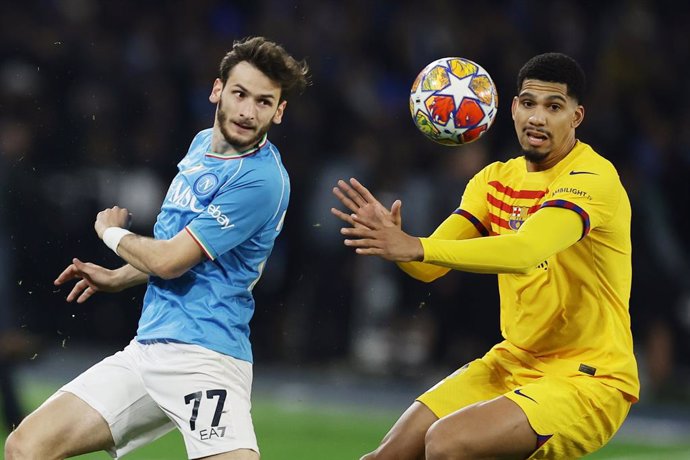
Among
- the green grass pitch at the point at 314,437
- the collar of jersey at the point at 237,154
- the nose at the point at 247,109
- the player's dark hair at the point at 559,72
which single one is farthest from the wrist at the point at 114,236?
the green grass pitch at the point at 314,437

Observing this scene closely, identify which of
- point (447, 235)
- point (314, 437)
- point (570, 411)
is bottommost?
point (314, 437)

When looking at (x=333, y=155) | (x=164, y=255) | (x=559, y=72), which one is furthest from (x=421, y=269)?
(x=333, y=155)

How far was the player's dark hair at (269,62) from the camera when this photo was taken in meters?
5.62

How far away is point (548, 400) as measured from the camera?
545 centimetres

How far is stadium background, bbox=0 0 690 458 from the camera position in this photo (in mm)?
11906

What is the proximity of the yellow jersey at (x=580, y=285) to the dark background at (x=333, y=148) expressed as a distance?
564 cm

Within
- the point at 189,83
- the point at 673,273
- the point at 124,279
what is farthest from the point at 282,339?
the point at 124,279

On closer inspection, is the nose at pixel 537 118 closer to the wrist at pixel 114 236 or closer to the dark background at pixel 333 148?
the wrist at pixel 114 236

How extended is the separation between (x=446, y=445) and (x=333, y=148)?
7607 mm

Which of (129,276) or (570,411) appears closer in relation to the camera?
(570,411)

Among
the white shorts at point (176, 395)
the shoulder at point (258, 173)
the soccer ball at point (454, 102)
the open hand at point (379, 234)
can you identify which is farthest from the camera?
the soccer ball at point (454, 102)

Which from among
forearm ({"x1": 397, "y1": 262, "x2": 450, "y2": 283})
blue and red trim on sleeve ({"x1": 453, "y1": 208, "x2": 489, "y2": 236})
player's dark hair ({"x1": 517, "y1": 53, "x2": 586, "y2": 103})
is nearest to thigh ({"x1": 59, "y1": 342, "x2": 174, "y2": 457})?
forearm ({"x1": 397, "y1": 262, "x2": 450, "y2": 283})

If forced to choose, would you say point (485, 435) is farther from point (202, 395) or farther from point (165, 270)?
point (165, 270)

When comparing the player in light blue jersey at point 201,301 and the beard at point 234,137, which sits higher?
the beard at point 234,137
